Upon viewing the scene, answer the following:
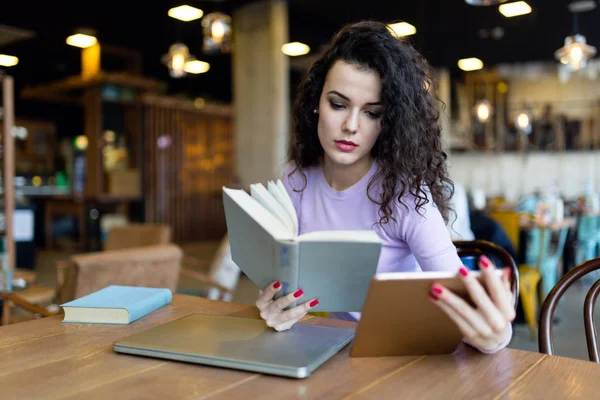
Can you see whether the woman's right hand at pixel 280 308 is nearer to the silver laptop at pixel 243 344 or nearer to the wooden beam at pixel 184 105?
the silver laptop at pixel 243 344

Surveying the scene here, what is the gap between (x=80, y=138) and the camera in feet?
47.8

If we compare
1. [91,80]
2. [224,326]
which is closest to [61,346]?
[224,326]

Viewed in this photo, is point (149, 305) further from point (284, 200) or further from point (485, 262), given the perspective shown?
point (485, 262)

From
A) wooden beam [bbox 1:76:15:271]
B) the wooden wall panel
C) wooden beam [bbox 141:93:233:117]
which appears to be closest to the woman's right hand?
wooden beam [bbox 1:76:15:271]

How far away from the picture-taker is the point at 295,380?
0.90 meters

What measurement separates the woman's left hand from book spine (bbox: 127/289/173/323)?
0.72m

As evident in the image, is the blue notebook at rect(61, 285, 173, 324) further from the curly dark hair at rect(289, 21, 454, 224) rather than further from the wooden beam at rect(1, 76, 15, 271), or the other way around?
the wooden beam at rect(1, 76, 15, 271)

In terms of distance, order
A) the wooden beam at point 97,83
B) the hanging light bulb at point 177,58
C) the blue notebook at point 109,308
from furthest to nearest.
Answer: the wooden beam at point 97,83
the hanging light bulb at point 177,58
the blue notebook at point 109,308

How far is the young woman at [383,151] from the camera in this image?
1338 mm

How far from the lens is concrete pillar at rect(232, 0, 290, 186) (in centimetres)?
741

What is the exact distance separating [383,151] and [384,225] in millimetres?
190

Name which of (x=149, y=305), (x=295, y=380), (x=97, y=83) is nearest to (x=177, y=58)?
(x=97, y=83)

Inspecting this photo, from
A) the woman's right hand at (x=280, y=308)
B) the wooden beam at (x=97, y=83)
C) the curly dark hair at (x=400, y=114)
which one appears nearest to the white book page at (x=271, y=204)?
the woman's right hand at (x=280, y=308)

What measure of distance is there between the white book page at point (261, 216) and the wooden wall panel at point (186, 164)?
964 centimetres
